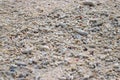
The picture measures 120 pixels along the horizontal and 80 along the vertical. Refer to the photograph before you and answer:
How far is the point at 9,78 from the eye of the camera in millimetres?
2738

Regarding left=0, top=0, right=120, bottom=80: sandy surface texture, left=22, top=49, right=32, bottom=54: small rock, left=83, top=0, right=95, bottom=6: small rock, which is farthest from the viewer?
left=83, top=0, right=95, bottom=6: small rock

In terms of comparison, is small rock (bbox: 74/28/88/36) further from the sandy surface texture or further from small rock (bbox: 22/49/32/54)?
small rock (bbox: 22/49/32/54)

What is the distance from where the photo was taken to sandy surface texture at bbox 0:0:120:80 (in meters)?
2.83

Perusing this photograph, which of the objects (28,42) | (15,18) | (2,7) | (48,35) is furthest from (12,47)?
(2,7)

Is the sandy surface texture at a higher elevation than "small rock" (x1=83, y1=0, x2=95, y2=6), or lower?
lower

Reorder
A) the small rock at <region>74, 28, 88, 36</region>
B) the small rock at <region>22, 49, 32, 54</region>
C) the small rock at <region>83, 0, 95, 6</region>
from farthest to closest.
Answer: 1. the small rock at <region>83, 0, 95, 6</region>
2. the small rock at <region>74, 28, 88, 36</region>
3. the small rock at <region>22, 49, 32, 54</region>

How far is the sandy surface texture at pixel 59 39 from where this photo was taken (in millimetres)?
2826

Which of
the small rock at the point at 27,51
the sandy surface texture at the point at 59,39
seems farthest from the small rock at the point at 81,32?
the small rock at the point at 27,51

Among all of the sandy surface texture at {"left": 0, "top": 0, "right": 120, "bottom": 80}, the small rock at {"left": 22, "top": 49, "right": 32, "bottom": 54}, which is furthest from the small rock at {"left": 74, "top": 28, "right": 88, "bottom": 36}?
the small rock at {"left": 22, "top": 49, "right": 32, "bottom": 54}

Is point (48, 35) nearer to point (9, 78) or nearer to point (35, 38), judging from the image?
point (35, 38)

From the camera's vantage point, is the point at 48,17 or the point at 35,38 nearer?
the point at 35,38

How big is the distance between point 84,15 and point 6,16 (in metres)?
0.87

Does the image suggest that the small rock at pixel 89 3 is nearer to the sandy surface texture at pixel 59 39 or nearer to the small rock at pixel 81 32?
the sandy surface texture at pixel 59 39

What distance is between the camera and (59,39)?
3303 mm
